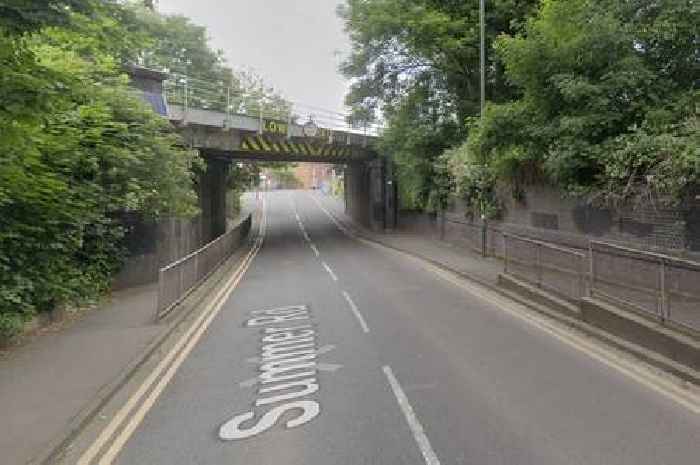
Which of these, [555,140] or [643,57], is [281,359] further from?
[643,57]

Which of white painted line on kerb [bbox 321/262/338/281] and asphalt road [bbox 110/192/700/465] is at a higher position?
asphalt road [bbox 110/192/700/465]

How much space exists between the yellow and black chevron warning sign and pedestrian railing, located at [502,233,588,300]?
717 inches

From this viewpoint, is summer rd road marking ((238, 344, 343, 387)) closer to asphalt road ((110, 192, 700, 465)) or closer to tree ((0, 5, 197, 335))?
asphalt road ((110, 192, 700, 465))

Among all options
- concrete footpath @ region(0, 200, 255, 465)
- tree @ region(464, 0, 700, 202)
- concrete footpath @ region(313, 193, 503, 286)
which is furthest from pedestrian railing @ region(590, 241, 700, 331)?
concrete footpath @ region(0, 200, 255, 465)

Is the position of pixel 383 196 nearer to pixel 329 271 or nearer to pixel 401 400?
pixel 329 271

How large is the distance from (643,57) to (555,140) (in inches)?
110

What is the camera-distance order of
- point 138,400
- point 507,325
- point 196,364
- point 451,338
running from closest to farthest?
1. point 138,400
2. point 196,364
3. point 451,338
4. point 507,325

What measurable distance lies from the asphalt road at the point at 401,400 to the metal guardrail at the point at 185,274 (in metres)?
1.25

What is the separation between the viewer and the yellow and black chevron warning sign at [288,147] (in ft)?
102

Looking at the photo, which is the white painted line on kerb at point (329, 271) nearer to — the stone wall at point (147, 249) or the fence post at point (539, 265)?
the stone wall at point (147, 249)

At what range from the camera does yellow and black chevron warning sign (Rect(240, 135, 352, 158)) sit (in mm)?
31047

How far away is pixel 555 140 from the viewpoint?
15.9 m

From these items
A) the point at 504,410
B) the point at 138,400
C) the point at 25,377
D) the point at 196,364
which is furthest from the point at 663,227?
the point at 25,377

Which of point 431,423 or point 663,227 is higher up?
point 663,227
